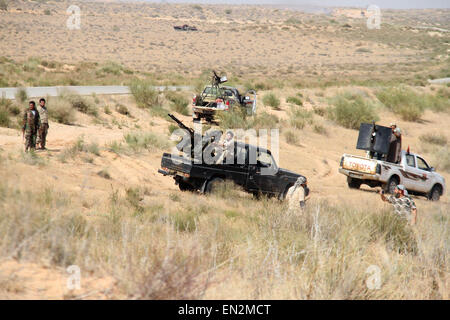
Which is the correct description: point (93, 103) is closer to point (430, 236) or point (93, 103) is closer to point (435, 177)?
point (435, 177)

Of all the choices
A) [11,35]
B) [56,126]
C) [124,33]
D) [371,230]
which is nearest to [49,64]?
[56,126]

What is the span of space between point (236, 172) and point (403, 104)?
1006 inches

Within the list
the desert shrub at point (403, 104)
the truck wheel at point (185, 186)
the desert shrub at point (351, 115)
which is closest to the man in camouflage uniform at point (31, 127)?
the truck wheel at point (185, 186)

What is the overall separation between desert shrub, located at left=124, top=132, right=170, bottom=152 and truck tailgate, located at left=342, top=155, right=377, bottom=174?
6519 millimetres

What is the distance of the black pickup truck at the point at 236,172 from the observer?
12.4m

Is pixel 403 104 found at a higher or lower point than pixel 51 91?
lower

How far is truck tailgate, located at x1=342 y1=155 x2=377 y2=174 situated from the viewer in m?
16.4

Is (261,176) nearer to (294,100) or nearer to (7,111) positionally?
(7,111)

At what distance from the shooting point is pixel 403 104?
35.1 m

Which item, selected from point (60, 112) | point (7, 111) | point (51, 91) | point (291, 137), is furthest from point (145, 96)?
point (7, 111)

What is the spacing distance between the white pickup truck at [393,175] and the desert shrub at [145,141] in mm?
6537

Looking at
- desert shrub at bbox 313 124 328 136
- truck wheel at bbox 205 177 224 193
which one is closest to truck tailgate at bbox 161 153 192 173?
truck wheel at bbox 205 177 224 193

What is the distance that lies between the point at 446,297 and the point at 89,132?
53.6ft

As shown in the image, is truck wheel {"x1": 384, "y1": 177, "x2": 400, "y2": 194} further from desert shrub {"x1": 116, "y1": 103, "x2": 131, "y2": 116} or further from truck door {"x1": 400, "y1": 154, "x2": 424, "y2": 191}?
desert shrub {"x1": 116, "y1": 103, "x2": 131, "y2": 116}
